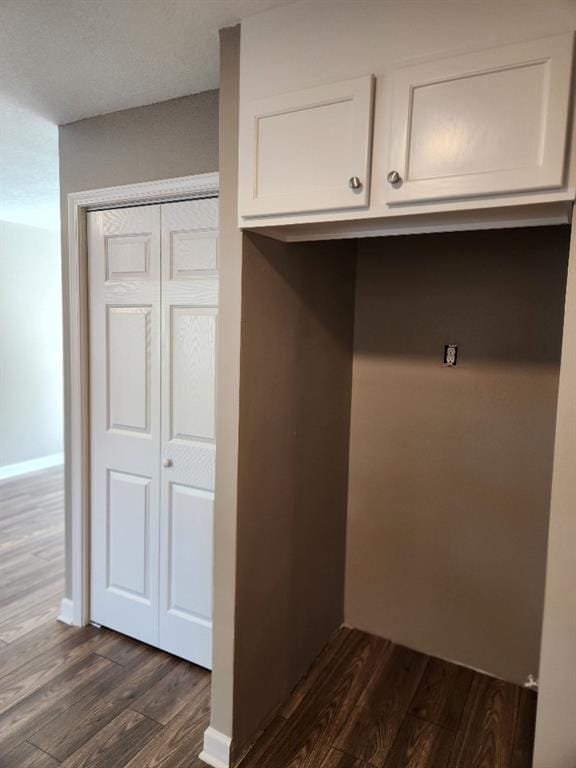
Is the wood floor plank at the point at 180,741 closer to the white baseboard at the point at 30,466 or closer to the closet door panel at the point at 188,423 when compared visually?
the closet door panel at the point at 188,423

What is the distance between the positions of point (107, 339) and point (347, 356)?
1.13 meters

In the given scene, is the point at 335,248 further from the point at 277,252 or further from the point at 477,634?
the point at 477,634

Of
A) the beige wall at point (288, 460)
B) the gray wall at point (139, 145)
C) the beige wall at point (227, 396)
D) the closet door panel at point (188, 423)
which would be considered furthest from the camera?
the closet door panel at point (188, 423)

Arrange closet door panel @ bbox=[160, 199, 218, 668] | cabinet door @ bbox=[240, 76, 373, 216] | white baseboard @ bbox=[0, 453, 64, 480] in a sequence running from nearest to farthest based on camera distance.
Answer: cabinet door @ bbox=[240, 76, 373, 216] → closet door panel @ bbox=[160, 199, 218, 668] → white baseboard @ bbox=[0, 453, 64, 480]

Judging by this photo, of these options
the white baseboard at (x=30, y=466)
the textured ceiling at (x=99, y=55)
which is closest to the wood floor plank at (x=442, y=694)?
the textured ceiling at (x=99, y=55)

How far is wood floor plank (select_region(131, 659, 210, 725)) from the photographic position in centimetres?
206

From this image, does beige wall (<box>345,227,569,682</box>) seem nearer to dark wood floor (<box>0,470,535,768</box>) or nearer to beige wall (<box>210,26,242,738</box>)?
dark wood floor (<box>0,470,535,768</box>)

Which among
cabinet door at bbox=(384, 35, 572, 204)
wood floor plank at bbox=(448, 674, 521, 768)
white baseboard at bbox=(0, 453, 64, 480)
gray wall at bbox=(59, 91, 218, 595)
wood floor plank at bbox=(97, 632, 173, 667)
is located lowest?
wood floor plank at bbox=(97, 632, 173, 667)

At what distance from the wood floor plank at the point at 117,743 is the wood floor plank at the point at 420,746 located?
35.1 inches

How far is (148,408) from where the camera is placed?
2373 mm

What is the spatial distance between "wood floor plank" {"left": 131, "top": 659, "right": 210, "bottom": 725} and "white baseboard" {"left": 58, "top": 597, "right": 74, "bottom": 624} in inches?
26.1

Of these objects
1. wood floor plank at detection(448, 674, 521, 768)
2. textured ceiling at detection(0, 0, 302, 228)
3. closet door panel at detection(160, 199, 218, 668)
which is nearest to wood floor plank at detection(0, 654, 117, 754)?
closet door panel at detection(160, 199, 218, 668)

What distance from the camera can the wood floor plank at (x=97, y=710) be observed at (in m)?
1.90

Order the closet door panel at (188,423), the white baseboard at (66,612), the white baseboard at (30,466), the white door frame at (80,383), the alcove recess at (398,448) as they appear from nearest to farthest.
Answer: the alcove recess at (398,448), the closet door panel at (188,423), the white door frame at (80,383), the white baseboard at (66,612), the white baseboard at (30,466)
